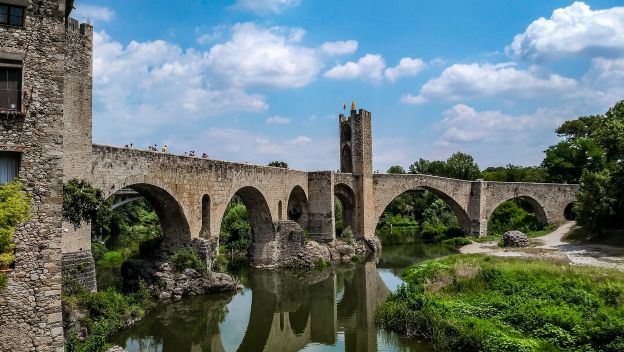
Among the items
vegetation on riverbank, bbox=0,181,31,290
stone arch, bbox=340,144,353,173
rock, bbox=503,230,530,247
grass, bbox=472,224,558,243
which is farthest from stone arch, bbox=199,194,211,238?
grass, bbox=472,224,558,243

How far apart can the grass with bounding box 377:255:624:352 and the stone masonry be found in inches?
356

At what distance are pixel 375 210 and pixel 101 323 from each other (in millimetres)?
27021

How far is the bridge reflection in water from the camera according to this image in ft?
49.1

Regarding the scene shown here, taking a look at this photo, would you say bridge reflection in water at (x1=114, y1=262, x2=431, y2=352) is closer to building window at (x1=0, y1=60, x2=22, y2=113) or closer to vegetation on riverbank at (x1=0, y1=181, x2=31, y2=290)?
vegetation on riverbank at (x1=0, y1=181, x2=31, y2=290)

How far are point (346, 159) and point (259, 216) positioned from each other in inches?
476

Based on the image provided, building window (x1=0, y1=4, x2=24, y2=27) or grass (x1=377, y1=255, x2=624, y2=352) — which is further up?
building window (x1=0, y1=4, x2=24, y2=27)

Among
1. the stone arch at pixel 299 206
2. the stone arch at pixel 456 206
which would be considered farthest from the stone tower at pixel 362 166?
the stone arch at pixel 456 206

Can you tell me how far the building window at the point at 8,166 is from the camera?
8953 millimetres

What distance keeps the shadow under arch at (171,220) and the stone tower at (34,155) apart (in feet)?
32.6

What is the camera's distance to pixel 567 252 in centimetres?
2744

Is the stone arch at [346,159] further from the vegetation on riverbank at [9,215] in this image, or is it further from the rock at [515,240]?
the vegetation on riverbank at [9,215]

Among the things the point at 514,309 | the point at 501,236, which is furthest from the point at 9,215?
the point at 501,236

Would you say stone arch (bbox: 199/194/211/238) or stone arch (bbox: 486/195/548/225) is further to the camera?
stone arch (bbox: 486/195/548/225)

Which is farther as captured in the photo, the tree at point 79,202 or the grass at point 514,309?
the tree at point 79,202
